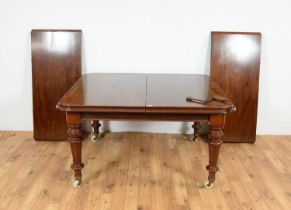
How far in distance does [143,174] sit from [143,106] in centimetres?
73

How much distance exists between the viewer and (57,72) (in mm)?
3484

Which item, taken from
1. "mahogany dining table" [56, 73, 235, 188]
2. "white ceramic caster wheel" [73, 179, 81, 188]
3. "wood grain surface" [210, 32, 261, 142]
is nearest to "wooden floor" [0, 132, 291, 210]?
"white ceramic caster wheel" [73, 179, 81, 188]

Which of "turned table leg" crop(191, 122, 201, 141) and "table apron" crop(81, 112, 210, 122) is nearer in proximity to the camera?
"table apron" crop(81, 112, 210, 122)

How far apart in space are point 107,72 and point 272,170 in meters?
1.67

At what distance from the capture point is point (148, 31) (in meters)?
3.49

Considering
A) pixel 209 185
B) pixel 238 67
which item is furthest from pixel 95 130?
pixel 238 67

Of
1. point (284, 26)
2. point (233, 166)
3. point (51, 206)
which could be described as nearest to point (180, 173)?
point (233, 166)

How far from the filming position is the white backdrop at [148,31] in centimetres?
344

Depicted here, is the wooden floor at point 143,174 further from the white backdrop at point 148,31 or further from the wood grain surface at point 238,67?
the white backdrop at point 148,31

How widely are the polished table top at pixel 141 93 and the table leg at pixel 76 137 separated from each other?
0.30 feet

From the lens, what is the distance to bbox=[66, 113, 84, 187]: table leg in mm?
2598

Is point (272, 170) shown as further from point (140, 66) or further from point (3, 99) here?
point (3, 99)

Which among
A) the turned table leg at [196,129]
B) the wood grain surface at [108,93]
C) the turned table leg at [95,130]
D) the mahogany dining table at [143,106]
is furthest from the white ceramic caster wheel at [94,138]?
the turned table leg at [196,129]

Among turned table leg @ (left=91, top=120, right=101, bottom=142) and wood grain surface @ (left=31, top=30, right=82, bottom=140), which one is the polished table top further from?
turned table leg @ (left=91, top=120, right=101, bottom=142)
